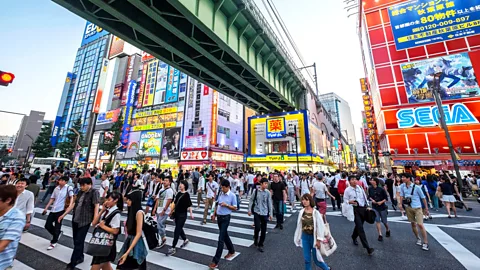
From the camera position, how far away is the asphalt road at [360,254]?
4090mm

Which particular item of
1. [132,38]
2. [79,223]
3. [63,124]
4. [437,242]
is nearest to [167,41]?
[132,38]

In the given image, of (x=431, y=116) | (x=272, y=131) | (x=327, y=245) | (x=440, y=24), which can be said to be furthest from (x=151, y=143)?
(x=440, y=24)

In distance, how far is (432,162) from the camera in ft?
77.9

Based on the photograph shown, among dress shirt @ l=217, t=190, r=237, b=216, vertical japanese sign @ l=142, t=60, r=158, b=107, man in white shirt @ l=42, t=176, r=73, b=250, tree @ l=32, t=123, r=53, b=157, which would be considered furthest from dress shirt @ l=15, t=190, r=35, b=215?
tree @ l=32, t=123, r=53, b=157

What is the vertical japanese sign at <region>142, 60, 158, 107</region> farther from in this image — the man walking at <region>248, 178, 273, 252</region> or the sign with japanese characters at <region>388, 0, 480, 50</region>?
the sign with japanese characters at <region>388, 0, 480, 50</region>

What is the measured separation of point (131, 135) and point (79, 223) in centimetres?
5028

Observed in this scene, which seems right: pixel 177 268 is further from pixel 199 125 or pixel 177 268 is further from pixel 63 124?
pixel 63 124

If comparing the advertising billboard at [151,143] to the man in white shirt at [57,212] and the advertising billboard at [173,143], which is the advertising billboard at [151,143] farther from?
the man in white shirt at [57,212]

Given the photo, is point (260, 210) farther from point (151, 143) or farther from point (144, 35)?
point (151, 143)

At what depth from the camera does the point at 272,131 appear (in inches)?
1323

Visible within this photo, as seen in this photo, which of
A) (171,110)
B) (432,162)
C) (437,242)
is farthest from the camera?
(171,110)

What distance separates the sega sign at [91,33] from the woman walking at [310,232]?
10019 cm

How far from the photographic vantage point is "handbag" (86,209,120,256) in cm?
273

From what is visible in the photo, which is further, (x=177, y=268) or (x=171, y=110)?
(x=171, y=110)
